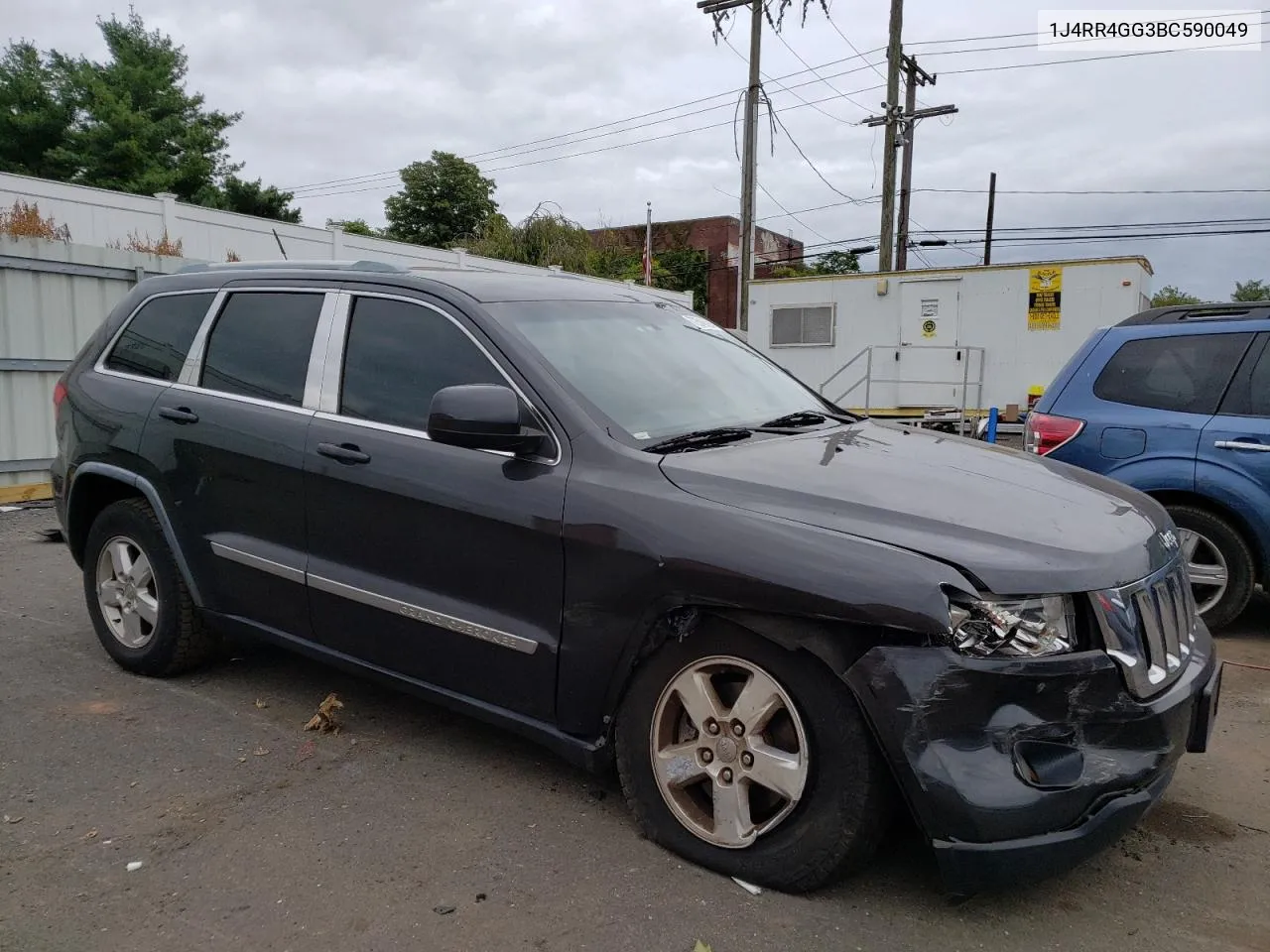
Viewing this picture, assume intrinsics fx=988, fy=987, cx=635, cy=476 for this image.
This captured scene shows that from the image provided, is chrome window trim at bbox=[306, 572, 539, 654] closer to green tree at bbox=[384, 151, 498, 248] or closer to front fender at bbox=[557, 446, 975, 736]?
front fender at bbox=[557, 446, 975, 736]

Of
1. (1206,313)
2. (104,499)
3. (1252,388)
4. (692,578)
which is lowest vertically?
(104,499)

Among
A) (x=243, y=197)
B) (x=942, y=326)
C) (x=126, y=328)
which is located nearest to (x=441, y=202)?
(x=243, y=197)

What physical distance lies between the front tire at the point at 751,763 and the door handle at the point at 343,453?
129 centimetres

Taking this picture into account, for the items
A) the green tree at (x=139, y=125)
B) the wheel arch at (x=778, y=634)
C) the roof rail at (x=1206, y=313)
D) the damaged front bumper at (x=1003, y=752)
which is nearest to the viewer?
the damaged front bumper at (x=1003, y=752)

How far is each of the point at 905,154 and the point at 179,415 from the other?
26073 millimetres

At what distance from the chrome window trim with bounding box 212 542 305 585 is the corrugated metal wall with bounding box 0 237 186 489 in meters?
6.49

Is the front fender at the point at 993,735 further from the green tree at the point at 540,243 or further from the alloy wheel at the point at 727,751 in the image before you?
the green tree at the point at 540,243

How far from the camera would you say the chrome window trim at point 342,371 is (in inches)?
126

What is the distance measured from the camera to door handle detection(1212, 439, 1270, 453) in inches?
201

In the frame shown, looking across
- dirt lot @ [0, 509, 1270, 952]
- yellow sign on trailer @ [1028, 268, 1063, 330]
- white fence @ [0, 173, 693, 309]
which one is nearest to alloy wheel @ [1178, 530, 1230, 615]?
dirt lot @ [0, 509, 1270, 952]

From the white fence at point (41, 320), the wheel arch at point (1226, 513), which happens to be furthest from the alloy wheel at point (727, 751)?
the white fence at point (41, 320)

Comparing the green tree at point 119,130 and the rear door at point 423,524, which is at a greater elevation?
the green tree at point 119,130

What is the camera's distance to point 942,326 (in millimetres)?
15391

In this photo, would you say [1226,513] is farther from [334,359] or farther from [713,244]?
[713,244]
